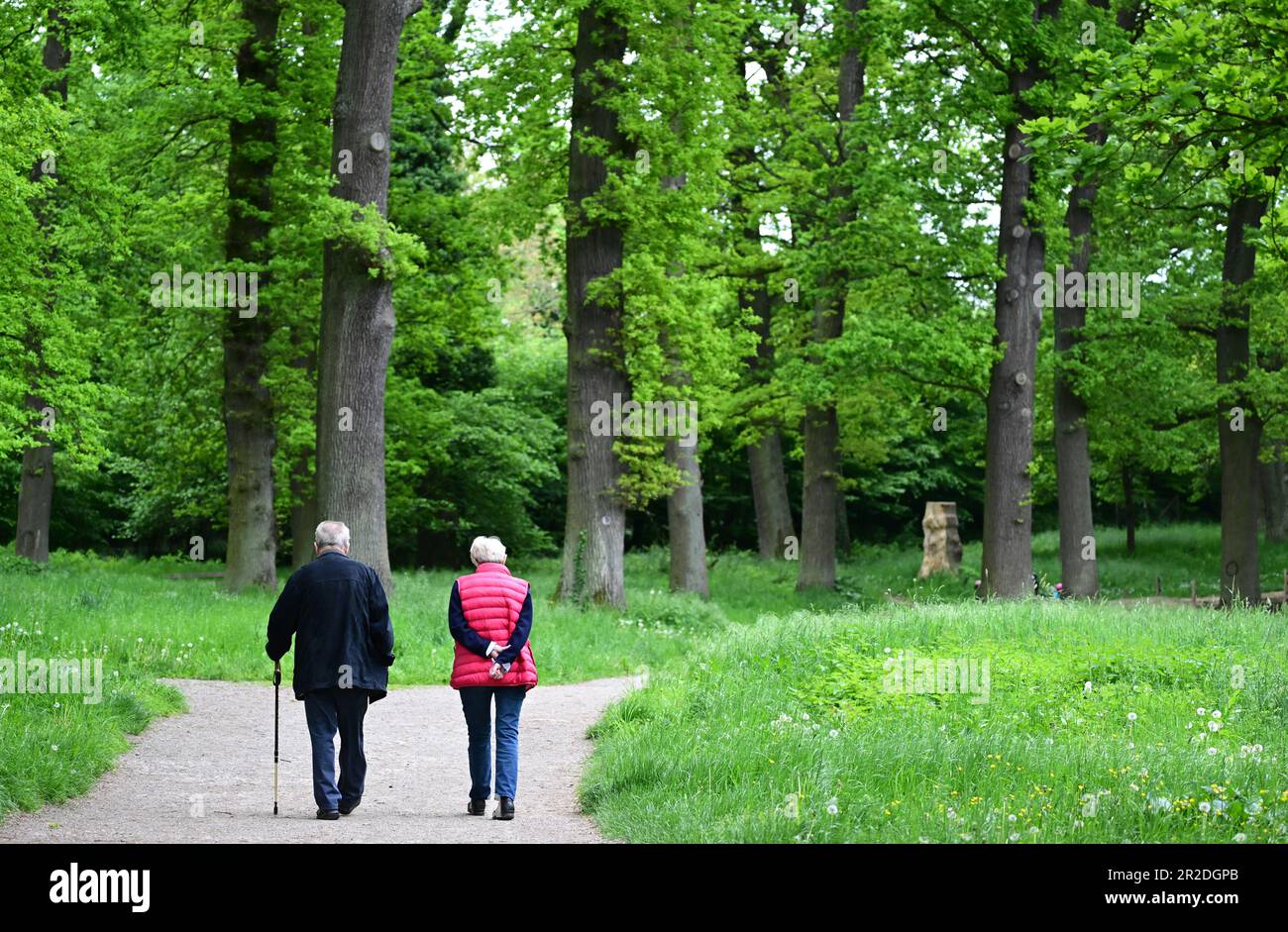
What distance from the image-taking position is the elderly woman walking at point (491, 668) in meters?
9.03

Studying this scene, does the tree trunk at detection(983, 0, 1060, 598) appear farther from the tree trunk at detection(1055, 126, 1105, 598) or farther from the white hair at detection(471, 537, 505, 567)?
the white hair at detection(471, 537, 505, 567)

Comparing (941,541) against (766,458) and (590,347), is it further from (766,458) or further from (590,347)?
(590,347)

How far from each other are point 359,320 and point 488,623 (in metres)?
9.01

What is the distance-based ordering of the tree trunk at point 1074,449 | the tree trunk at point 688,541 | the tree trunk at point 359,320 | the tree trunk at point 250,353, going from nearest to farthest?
1. the tree trunk at point 359,320
2. the tree trunk at point 250,353
3. the tree trunk at point 1074,449
4. the tree trunk at point 688,541

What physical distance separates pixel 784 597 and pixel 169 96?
1441cm

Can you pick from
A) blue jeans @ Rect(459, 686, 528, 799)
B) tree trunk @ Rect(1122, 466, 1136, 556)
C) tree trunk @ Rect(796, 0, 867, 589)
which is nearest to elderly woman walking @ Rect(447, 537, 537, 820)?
blue jeans @ Rect(459, 686, 528, 799)

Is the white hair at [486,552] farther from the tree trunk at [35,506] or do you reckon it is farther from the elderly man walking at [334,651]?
the tree trunk at [35,506]

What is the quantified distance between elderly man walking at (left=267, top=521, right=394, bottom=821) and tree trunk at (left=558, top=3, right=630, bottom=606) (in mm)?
11739

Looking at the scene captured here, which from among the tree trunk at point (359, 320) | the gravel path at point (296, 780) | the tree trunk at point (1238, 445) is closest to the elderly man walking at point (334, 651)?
the gravel path at point (296, 780)

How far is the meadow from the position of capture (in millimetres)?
7766

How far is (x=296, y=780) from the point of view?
408 inches

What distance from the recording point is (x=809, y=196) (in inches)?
1074

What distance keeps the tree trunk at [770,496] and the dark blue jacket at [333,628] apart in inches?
1013

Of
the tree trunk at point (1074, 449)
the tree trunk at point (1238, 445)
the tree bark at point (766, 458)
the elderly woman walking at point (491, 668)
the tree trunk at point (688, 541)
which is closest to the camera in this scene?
the elderly woman walking at point (491, 668)
